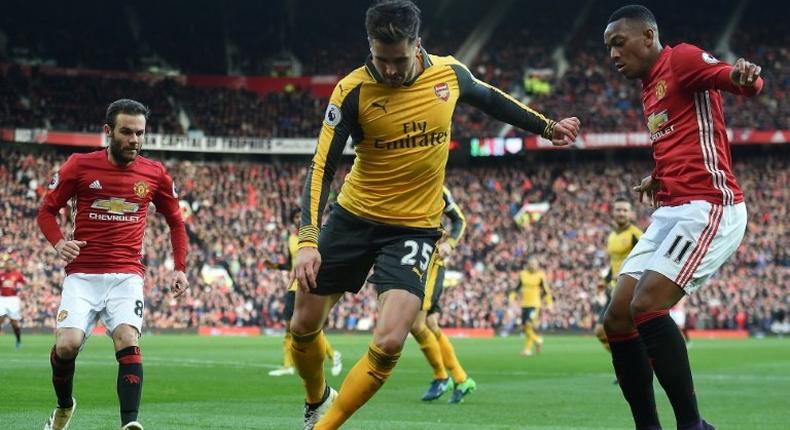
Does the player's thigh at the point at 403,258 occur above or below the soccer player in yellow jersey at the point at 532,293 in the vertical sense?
above

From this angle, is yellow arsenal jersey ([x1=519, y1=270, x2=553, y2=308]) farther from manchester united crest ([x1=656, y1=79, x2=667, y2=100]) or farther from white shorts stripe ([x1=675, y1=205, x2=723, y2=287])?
white shorts stripe ([x1=675, y1=205, x2=723, y2=287])

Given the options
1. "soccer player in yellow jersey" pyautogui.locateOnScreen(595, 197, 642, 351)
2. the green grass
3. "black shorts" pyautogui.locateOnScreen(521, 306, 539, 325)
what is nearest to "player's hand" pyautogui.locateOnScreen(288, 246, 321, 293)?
the green grass

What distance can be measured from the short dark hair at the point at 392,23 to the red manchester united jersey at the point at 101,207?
3034 millimetres

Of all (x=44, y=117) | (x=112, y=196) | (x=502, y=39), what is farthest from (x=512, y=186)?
(x=112, y=196)

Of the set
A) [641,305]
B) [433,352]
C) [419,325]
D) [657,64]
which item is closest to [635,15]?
[657,64]

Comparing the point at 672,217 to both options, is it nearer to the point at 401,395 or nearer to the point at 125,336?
the point at 125,336

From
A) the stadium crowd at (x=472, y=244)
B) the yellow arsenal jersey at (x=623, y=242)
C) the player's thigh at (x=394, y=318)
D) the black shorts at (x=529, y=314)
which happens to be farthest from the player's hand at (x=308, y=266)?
the stadium crowd at (x=472, y=244)

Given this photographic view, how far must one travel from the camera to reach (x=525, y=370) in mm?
19891

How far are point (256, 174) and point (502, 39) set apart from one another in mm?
14899

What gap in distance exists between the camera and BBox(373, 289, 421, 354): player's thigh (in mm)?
6727

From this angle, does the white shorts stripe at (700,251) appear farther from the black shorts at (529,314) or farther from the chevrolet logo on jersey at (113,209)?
the black shorts at (529,314)

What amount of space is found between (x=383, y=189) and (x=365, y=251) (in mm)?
412

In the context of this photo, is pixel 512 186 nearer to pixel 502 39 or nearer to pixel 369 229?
pixel 502 39

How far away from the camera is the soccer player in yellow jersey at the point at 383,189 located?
6.69m
